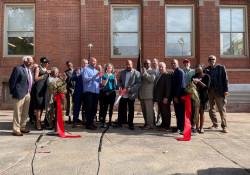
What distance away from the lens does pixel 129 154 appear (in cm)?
421

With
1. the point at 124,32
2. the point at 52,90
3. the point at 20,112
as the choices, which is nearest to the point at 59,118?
the point at 52,90

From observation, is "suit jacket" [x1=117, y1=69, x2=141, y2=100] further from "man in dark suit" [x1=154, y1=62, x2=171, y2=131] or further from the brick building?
the brick building

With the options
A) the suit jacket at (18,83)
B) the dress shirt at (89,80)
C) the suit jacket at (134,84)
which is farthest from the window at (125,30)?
the suit jacket at (18,83)

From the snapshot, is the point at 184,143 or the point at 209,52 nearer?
the point at 184,143

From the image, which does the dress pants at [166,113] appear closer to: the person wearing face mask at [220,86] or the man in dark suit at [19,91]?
the person wearing face mask at [220,86]

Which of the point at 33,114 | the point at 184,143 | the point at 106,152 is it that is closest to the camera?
the point at 106,152

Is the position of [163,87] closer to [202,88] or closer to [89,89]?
[202,88]

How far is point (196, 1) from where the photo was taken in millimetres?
10469

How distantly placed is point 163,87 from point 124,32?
210 inches

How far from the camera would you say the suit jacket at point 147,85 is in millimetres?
6207

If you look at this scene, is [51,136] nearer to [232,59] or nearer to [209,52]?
[209,52]

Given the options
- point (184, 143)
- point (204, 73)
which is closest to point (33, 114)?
point (184, 143)

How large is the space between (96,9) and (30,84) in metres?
5.83

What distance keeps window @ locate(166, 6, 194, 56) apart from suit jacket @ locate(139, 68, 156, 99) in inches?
185
